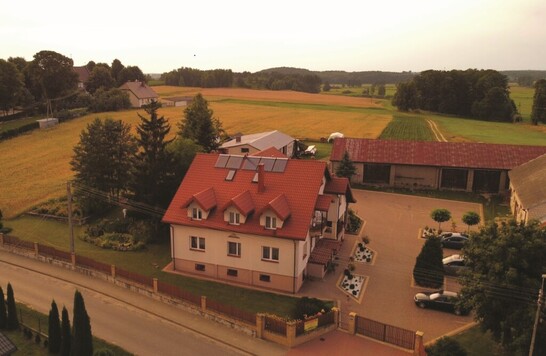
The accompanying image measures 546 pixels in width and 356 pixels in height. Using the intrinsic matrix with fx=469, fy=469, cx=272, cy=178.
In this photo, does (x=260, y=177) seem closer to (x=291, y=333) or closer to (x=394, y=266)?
(x=291, y=333)

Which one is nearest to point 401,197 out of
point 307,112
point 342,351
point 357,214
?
point 357,214

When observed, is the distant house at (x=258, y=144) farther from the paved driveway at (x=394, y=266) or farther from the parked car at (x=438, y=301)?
the parked car at (x=438, y=301)

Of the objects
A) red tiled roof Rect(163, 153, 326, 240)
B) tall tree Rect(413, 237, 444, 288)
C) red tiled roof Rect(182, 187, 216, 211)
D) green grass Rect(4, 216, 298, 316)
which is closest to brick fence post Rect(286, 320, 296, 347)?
green grass Rect(4, 216, 298, 316)

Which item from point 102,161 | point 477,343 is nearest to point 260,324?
point 477,343

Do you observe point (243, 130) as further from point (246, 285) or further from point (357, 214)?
point (246, 285)

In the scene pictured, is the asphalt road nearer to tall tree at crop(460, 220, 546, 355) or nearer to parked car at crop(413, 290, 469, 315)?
parked car at crop(413, 290, 469, 315)

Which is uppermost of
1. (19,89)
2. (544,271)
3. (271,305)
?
(19,89)
